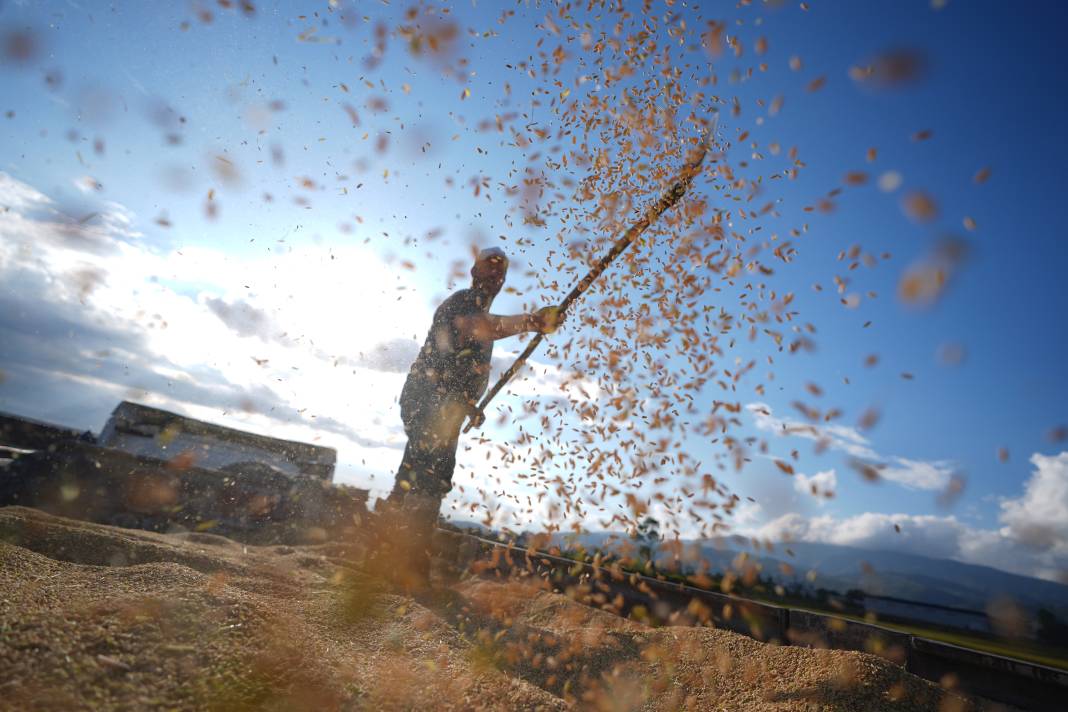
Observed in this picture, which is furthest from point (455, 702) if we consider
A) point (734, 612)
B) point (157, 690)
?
point (734, 612)

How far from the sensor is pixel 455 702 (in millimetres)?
2209

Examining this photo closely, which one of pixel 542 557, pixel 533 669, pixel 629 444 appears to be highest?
pixel 629 444

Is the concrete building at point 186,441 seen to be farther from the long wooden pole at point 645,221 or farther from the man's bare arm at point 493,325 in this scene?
the long wooden pole at point 645,221

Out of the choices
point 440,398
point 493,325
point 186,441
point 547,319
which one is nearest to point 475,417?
point 440,398

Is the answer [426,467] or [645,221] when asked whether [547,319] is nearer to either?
[645,221]

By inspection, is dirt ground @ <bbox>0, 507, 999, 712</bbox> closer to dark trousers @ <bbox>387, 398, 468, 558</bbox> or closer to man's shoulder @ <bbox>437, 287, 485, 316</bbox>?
dark trousers @ <bbox>387, 398, 468, 558</bbox>

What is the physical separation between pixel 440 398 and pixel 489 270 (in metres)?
1.37

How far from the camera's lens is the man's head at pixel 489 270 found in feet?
16.9

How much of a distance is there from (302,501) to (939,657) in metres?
7.84

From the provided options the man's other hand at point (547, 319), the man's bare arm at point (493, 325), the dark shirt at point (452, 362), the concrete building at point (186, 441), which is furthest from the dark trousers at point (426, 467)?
the concrete building at point (186, 441)

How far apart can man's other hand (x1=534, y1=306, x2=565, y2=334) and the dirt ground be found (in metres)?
2.32

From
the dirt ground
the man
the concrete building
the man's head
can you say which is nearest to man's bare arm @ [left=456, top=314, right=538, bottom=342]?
the man

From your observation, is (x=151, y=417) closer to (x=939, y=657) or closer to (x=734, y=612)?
(x=734, y=612)

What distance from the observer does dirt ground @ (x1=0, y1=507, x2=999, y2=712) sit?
65.8 inches
